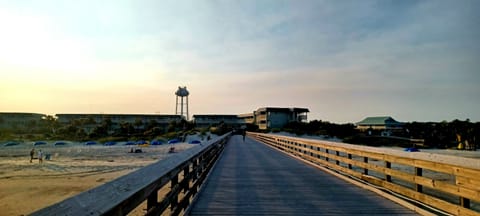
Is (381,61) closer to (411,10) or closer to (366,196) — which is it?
(411,10)

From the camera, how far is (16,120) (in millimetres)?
108000

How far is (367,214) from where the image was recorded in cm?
436

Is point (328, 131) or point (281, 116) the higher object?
point (281, 116)

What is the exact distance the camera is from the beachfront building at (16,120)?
104250 millimetres

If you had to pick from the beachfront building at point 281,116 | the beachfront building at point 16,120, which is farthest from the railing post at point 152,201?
the beachfront building at point 16,120

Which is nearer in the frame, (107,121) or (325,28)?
(325,28)

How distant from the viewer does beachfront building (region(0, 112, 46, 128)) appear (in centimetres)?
10425

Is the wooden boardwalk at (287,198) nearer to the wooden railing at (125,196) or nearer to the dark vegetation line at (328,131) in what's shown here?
the wooden railing at (125,196)

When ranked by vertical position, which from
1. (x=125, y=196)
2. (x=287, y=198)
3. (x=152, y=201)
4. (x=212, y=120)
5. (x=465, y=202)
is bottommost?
(x=287, y=198)

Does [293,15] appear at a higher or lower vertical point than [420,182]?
higher

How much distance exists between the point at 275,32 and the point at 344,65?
7953 millimetres

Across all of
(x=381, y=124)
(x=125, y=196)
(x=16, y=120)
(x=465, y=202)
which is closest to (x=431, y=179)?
(x=465, y=202)

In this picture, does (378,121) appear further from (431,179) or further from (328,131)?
(431,179)

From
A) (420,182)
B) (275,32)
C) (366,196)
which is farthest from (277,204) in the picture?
(275,32)
